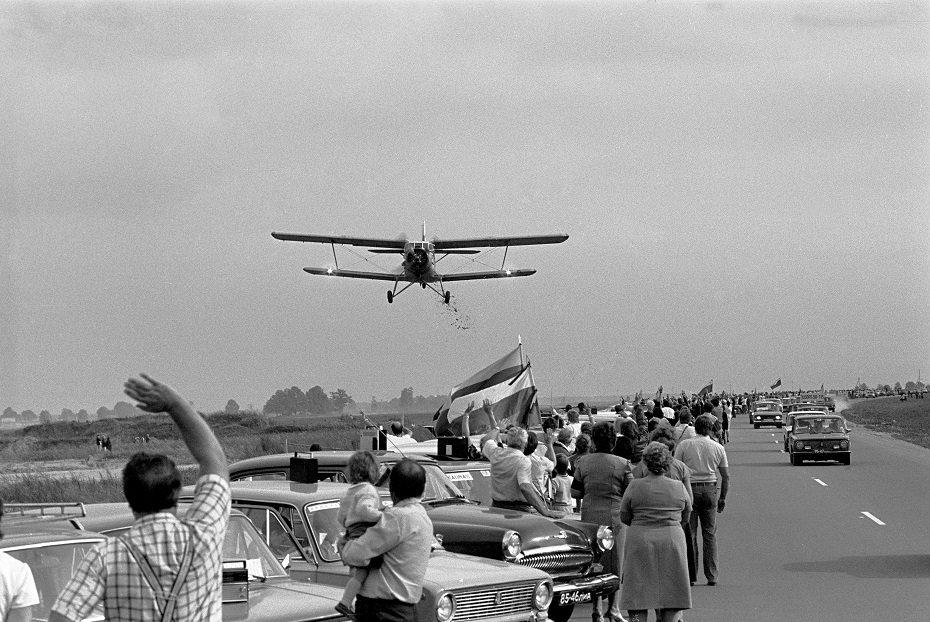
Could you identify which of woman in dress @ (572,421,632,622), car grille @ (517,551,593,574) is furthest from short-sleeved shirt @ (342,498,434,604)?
woman in dress @ (572,421,632,622)

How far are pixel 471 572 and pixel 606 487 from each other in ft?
10.1

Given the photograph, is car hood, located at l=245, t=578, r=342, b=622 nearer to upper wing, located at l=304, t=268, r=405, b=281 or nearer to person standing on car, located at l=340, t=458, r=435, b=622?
person standing on car, located at l=340, t=458, r=435, b=622

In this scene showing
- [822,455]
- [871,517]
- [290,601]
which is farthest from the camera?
[822,455]

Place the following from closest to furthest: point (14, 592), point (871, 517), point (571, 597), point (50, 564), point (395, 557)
Answer: point (14, 592) < point (50, 564) < point (395, 557) < point (571, 597) < point (871, 517)

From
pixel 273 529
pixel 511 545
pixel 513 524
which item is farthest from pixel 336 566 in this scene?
pixel 513 524

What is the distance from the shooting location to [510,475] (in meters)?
11.8

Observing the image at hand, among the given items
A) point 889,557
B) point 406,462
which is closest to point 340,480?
point 406,462

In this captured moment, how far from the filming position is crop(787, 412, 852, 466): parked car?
3419 cm

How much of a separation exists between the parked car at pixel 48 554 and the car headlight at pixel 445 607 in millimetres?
2527

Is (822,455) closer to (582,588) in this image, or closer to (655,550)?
(582,588)

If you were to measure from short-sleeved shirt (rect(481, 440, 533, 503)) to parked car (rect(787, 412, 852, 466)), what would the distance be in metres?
24.3

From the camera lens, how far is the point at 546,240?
5906 centimetres

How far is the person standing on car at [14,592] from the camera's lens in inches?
193

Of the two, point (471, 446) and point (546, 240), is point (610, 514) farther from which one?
point (546, 240)
